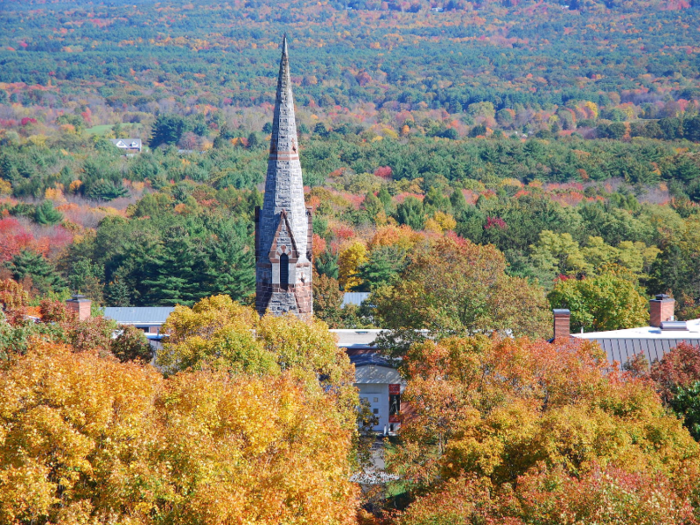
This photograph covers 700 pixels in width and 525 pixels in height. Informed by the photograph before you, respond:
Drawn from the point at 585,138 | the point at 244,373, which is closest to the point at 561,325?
the point at 244,373

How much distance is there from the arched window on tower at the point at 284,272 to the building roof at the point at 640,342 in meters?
12.4

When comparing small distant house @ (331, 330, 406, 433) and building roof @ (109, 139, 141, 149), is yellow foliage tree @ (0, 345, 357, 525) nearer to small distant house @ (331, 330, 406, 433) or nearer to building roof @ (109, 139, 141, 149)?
small distant house @ (331, 330, 406, 433)

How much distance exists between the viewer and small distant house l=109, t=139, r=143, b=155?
7316 inches

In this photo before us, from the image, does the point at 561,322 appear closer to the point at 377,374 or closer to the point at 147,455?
the point at 377,374

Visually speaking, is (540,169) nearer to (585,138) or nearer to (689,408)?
(585,138)

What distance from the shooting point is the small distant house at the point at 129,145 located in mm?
185825

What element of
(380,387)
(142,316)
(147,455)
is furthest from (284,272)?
(142,316)

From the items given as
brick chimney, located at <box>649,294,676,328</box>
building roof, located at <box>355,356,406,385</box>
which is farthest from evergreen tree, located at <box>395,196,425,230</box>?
building roof, located at <box>355,356,406,385</box>

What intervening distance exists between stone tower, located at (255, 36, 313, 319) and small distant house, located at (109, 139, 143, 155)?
15317 centimetres

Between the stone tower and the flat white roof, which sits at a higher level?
the stone tower

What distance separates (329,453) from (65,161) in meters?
132

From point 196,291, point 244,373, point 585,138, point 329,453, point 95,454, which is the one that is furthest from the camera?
point 585,138

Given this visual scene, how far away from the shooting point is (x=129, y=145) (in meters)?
194

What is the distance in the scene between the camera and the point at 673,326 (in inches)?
1730
